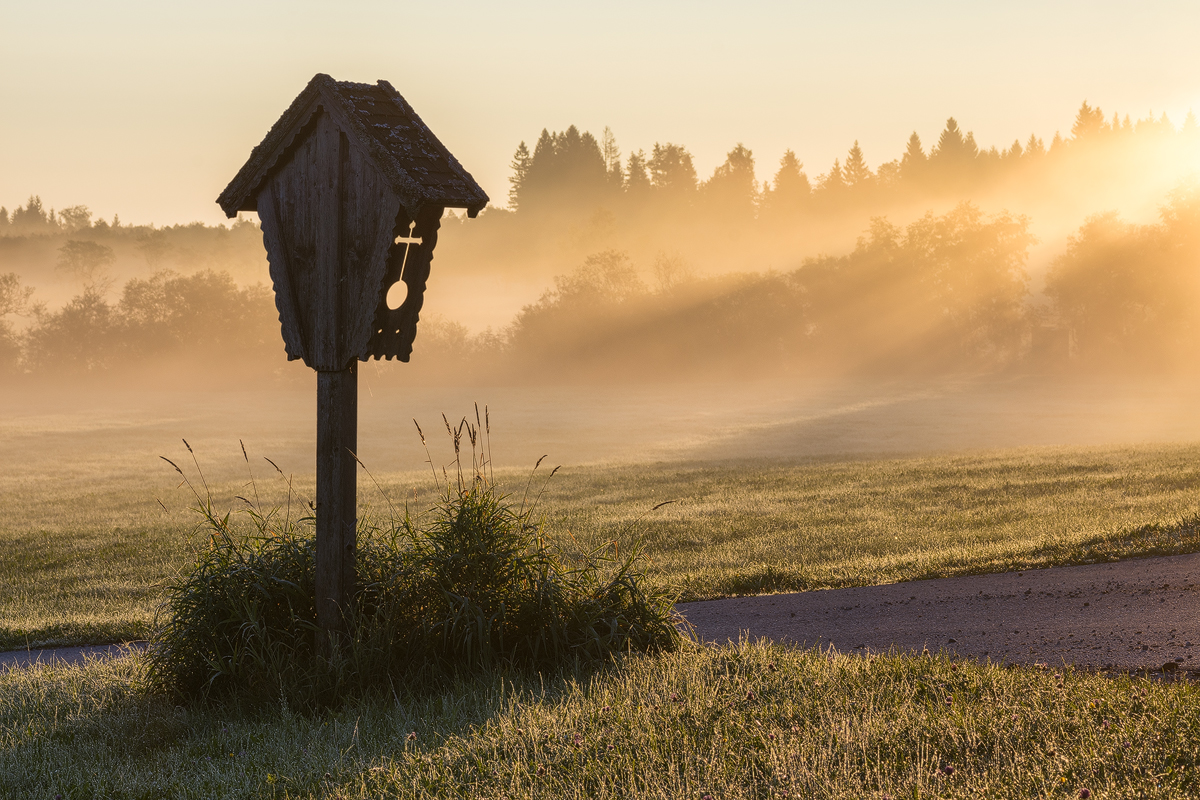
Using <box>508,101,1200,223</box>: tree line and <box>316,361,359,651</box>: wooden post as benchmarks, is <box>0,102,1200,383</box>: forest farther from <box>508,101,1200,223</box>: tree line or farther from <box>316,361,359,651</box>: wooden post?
Answer: <box>316,361,359,651</box>: wooden post

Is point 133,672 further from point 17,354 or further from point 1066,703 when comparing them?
point 17,354

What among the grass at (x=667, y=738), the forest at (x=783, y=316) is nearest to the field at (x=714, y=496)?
the grass at (x=667, y=738)

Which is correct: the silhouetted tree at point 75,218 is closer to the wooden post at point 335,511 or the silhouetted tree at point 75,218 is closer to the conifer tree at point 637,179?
the conifer tree at point 637,179

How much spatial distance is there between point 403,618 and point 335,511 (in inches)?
29.9

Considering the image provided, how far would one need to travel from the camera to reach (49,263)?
507 ft

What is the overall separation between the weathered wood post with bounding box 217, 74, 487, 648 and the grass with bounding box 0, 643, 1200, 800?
3.31 ft

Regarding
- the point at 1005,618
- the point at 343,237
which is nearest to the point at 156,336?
the point at 343,237

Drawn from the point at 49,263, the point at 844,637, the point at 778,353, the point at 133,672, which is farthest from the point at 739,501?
the point at 49,263

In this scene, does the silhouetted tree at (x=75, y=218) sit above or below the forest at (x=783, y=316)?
above

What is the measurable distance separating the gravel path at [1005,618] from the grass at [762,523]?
24.2 inches

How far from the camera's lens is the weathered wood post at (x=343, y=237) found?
5.80 metres

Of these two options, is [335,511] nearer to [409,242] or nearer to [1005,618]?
[409,242]

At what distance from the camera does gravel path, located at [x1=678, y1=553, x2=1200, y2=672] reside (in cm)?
635

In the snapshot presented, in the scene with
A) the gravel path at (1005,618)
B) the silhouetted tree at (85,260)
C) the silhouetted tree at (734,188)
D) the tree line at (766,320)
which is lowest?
the gravel path at (1005,618)
